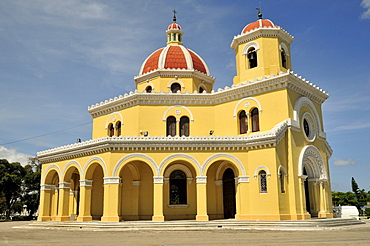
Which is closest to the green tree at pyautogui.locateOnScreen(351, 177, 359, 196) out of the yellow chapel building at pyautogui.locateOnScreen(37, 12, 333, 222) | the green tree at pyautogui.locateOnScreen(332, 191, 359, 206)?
the green tree at pyautogui.locateOnScreen(332, 191, 359, 206)

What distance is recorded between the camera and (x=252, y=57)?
24.3 meters

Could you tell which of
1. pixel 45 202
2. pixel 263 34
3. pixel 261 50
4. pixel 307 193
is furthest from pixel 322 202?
pixel 45 202

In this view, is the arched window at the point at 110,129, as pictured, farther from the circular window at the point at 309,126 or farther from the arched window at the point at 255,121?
the circular window at the point at 309,126

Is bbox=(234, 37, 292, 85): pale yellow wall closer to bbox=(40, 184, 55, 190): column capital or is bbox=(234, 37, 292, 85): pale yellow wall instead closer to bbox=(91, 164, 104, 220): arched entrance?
bbox=(91, 164, 104, 220): arched entrance

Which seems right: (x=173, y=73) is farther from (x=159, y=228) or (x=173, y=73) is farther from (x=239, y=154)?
(x=159, y=228)

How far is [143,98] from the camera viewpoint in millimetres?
24453

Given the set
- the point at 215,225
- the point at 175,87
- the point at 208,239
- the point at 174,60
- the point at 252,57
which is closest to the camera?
the point at 208,239

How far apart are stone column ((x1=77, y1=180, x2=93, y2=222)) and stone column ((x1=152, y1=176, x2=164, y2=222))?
442 centimetres

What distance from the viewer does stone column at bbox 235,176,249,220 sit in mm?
20578

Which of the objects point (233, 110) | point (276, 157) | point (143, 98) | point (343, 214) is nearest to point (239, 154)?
point (276, 157)

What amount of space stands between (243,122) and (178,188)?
6116 millimetres

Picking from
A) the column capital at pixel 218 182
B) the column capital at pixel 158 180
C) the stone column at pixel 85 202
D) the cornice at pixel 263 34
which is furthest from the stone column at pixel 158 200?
the cornice at pixel 263 34

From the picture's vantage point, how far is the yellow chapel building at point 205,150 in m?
20.4

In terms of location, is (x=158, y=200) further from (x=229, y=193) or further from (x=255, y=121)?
(x=255, y=121)
